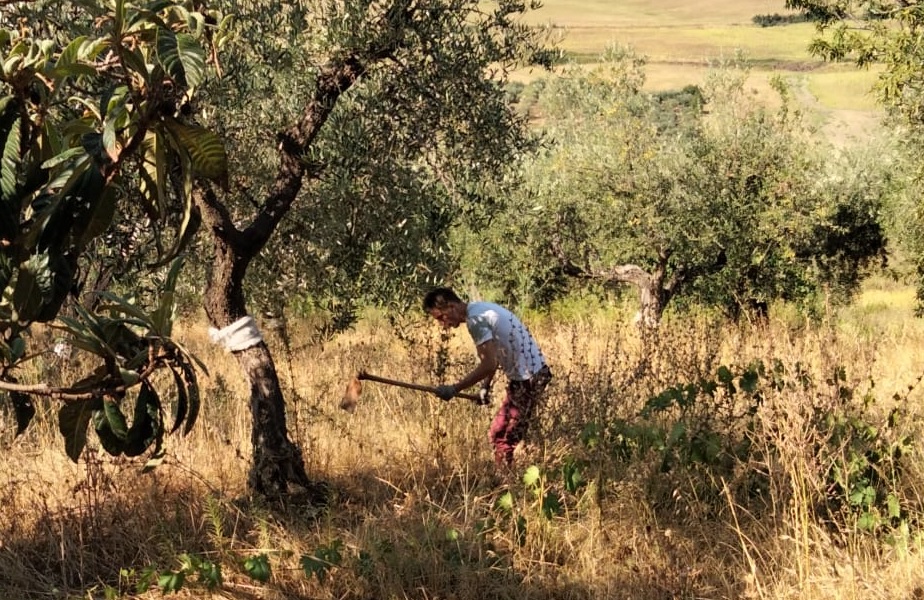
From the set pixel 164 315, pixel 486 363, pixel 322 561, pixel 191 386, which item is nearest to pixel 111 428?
pixel 191 386

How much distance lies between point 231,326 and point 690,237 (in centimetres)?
935

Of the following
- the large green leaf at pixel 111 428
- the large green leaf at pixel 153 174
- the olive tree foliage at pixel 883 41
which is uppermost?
the olive tree foliage at pixel 883 41

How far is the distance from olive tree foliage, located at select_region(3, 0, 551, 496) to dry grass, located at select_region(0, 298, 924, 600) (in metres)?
0.58

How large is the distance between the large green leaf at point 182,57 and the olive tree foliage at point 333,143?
2195mm

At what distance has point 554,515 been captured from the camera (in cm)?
452

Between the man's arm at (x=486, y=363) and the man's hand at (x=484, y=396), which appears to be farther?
the man's hand at (x=484, y=396)

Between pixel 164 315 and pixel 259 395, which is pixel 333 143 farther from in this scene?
pixel 164 315

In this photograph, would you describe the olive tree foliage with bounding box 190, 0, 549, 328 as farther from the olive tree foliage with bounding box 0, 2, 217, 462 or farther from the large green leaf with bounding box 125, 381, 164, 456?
the large green leaf with bounding box 125, 381, 164, 456

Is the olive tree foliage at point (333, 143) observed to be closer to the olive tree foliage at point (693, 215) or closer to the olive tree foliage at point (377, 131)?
the olive tree foliage at point (377, 131)

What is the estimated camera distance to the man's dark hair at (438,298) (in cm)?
521

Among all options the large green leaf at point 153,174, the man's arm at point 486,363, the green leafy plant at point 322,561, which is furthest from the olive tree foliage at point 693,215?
the large green leaf at point 153,174

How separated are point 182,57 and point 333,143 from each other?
3384 millimetres

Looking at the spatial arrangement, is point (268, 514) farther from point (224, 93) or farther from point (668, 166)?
point (668, 166)

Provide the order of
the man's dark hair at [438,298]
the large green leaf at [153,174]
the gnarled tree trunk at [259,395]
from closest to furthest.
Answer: the large green leaf at [153,174] < the gnarled tree trunk at [259,395] < the man's dark hair at [438,298]
